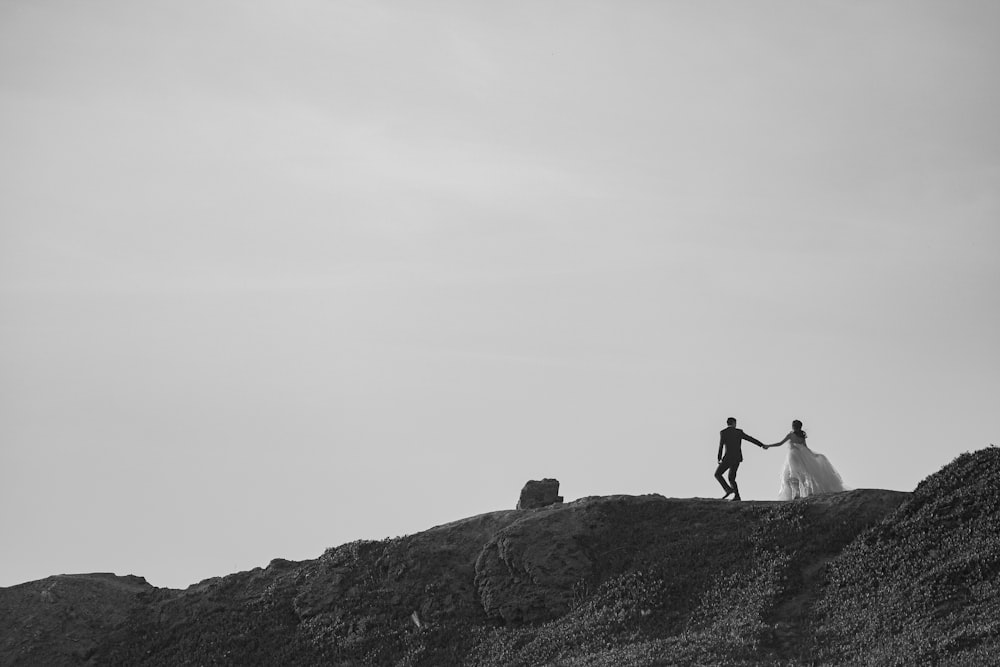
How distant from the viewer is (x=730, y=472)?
35.7 meters

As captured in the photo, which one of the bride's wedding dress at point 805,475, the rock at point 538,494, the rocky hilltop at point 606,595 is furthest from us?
the rock at point 538,494

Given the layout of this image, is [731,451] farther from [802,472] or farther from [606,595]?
[606,595]

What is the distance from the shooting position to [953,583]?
85.4ft

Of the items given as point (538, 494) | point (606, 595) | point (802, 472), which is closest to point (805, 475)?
point (802, 472)

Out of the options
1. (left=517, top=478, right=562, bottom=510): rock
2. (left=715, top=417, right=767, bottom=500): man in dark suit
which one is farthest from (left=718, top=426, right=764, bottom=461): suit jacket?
(left=517, top=478, right=562, bottom=510): rock

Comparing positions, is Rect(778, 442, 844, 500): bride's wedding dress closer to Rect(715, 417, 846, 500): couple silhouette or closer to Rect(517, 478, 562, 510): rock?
Rect(715, 417, 846, 500): couple silhouette

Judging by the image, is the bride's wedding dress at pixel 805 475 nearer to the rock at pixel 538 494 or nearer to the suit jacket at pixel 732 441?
the suit jacket at pixel 732 441

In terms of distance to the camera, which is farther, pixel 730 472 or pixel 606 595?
pixel 730 472

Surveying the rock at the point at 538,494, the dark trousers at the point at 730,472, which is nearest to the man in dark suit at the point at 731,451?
the dark trousers at the point at 730,472

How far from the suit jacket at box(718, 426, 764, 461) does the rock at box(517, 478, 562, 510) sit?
6.35 m

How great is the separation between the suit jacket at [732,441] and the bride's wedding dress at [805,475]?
5.20ft

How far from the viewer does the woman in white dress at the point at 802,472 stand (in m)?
34.6

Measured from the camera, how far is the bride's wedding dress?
34.6 meters

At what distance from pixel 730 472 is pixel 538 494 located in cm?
692
